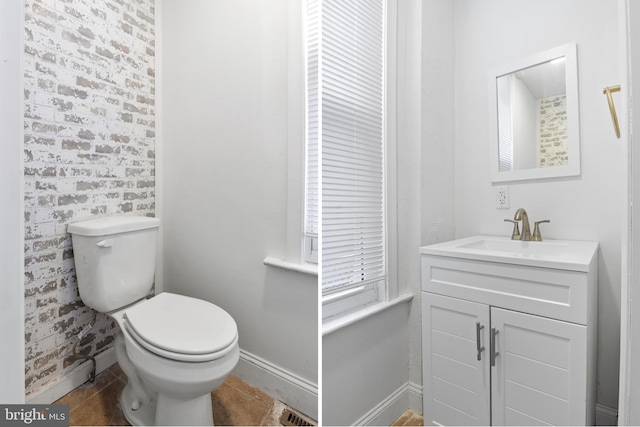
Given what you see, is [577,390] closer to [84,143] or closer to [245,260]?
[245,260]

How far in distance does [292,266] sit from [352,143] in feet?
1.50

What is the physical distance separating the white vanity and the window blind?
0.55m

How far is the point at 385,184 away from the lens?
3.44 feet

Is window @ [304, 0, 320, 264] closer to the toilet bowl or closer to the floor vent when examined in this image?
the toilet bowl

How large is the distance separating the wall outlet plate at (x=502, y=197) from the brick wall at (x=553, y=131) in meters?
0.16

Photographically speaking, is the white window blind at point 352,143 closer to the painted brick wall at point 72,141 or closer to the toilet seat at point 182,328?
the toilet seat at point 182,328

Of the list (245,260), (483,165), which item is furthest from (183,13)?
(483,165)

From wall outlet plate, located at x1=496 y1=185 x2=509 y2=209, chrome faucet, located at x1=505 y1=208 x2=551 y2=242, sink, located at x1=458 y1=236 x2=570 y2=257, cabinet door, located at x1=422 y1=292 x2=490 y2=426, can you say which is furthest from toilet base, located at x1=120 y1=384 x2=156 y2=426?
wall outlet plate, located at x1=496 y1=185 x2=509 y2=209

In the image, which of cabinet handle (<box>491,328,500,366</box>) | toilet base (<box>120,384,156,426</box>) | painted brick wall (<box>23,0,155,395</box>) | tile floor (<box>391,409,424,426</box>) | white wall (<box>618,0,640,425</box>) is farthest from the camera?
tile floor (<box>391,409,424,426</box>)

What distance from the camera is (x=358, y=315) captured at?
1.00 metres

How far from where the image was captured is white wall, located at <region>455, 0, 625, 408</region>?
121cm

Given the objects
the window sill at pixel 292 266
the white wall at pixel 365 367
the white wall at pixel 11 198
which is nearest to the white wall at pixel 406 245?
the white wall at pixel 365 367

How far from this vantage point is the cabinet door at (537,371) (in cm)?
92

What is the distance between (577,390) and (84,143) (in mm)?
1318
